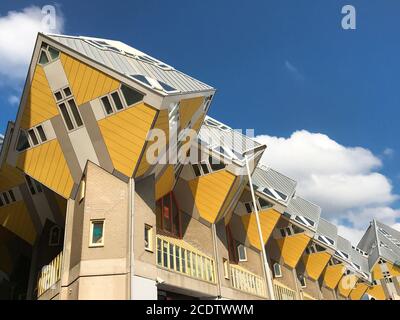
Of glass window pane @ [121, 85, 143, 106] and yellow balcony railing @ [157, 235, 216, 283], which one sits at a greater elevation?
glass window pane @ [121, 85, 143, 106]

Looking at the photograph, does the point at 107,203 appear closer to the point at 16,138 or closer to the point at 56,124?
the point at 56,124

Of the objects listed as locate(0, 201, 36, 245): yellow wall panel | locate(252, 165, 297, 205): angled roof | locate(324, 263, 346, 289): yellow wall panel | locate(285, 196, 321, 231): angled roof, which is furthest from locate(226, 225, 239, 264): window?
locate(324, 263, 346, 289): yellow wall panel

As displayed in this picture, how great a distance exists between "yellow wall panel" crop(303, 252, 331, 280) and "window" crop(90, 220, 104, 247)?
34895mm

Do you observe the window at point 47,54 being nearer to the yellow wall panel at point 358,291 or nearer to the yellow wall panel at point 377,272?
the yellow wall panel at point 358,291

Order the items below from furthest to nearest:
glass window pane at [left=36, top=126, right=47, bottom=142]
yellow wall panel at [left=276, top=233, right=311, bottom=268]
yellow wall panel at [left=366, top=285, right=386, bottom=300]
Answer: yellow wall panel at [left=366, top=285, right=386, bottom=300] → yellow wall panel at [left=276, top=233, right=311, bottom=268] → glass window pane at [left=36, top=126, right=47, bottom=142]

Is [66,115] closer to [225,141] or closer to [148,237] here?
[148,237]

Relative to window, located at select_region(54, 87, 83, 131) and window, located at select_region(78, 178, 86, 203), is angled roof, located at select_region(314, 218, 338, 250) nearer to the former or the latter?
window, located at select_region(78, 178, 86, 203)

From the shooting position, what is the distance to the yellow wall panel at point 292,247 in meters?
40.0

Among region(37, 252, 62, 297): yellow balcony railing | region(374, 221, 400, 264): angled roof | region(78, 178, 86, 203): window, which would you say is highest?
region(374, 221, 400, 264): angled roof

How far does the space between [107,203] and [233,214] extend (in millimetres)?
16637

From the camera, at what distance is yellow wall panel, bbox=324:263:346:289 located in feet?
174

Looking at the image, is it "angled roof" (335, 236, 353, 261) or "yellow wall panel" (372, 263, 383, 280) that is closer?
"angled roof" (335, 236, 353, 261)

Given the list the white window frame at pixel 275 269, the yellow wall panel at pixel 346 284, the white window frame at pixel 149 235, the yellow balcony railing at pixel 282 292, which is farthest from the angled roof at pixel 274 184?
the yellow wall panel at pixel 346 284
